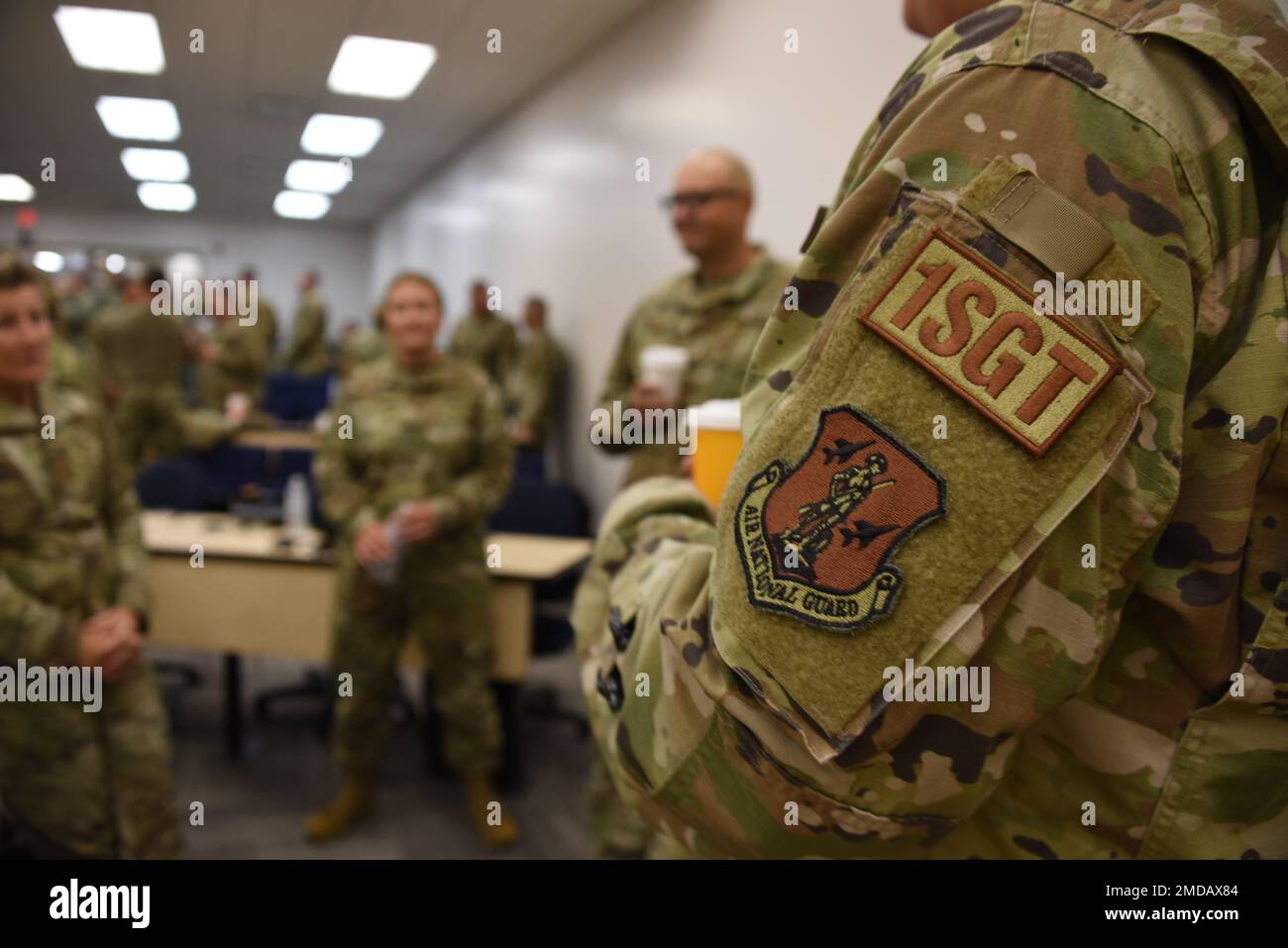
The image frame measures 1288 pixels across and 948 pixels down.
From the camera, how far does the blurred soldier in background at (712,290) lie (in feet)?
7.66

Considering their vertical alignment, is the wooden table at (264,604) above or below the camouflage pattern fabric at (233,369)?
below

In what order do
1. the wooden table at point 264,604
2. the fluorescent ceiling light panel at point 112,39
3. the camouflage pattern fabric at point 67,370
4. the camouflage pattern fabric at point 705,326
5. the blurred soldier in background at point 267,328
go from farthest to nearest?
the blurred soldier in background at point 267,328, the wooden table at point 264,604, the camouflage pattern fabric at point 705,326, the camouflage pattern fabric at point 67,370, the fluorescent ceiling light panel at point 112,39

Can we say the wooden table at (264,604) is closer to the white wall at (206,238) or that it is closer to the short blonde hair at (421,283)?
the short blonde hair at (421,283)

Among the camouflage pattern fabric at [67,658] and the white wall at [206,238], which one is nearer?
the white wall at [206,238]

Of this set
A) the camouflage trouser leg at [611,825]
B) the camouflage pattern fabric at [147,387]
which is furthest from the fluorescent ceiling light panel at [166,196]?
the camouflage pattern fabric at [147,387]

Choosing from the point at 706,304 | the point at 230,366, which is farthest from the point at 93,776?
the point at 230,366

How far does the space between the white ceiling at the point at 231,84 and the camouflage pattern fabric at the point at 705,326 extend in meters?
1.48

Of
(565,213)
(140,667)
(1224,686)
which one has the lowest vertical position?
(140,667)

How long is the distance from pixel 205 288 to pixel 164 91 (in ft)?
1.17

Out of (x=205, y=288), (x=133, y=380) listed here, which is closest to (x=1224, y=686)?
(x=205, y=288)

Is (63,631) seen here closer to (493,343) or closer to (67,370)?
(67,370)

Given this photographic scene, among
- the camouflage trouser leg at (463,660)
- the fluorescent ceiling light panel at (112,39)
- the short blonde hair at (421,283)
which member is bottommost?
the camouflage trouser leg at (463,660)
